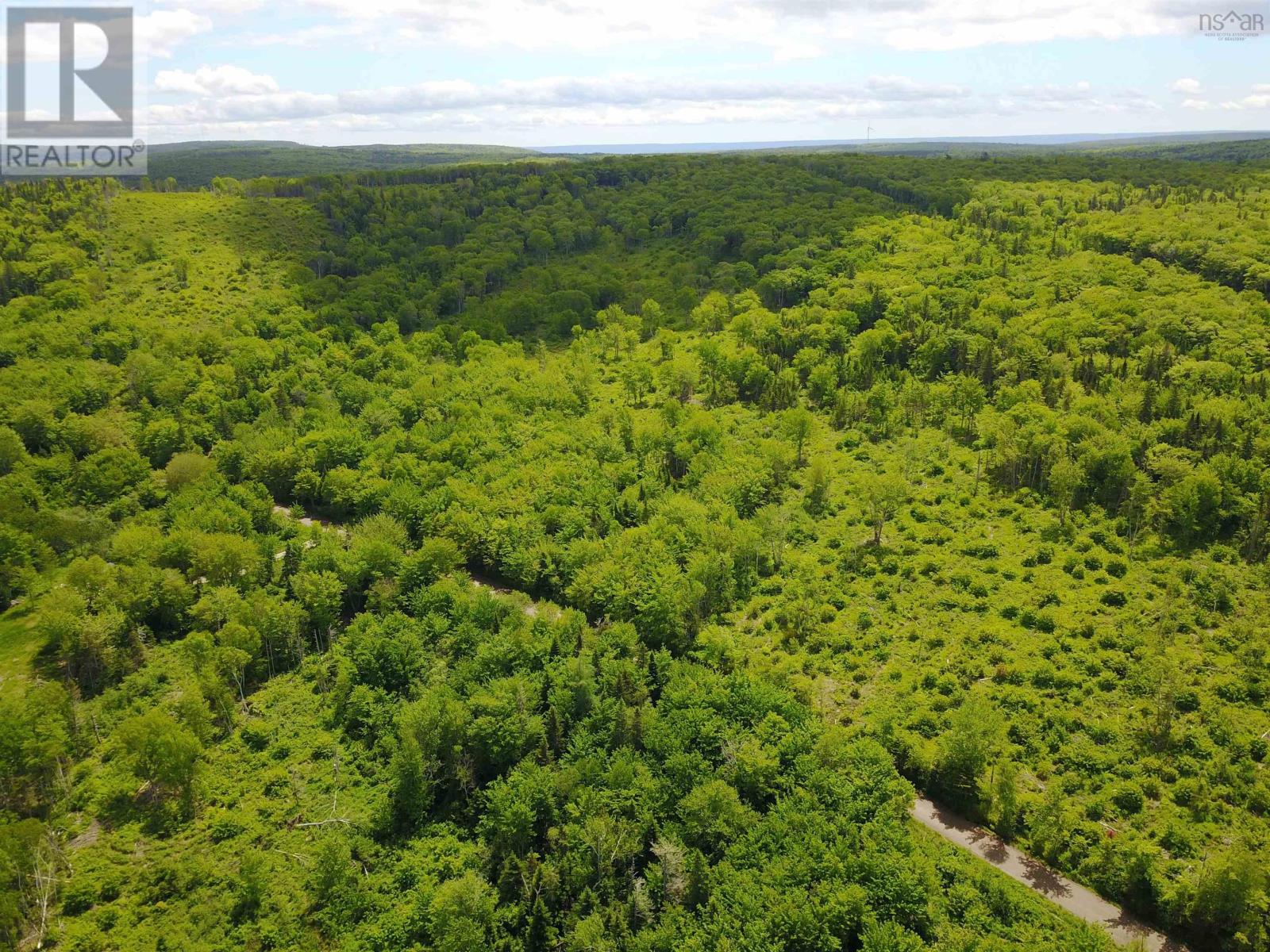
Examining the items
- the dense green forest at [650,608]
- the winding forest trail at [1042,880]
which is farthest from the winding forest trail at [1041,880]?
the dense green forest at [650,608]

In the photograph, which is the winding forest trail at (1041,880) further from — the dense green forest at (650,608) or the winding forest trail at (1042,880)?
the dense green forest at (650,608)

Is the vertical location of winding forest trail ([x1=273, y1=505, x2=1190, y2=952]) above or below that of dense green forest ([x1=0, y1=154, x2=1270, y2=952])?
below

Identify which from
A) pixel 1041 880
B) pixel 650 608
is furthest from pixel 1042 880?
pixel 650 608

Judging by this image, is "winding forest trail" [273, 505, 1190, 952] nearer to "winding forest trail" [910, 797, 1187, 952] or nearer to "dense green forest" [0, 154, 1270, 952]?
"winding forest trail" [910, 797, 1187, 952]

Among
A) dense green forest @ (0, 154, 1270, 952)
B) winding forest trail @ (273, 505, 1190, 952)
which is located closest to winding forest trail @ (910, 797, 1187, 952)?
winding forest trail @ (273, 505, 1190, 952)

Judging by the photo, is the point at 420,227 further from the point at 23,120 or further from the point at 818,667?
the point at 818,667

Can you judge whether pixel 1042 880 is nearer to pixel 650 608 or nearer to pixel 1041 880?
pixel 1041 880

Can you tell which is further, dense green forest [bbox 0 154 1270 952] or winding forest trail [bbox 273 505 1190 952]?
dense green forest [bbox 0 154 1270 952]

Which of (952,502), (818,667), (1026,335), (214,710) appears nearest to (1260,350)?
(1026,335)
